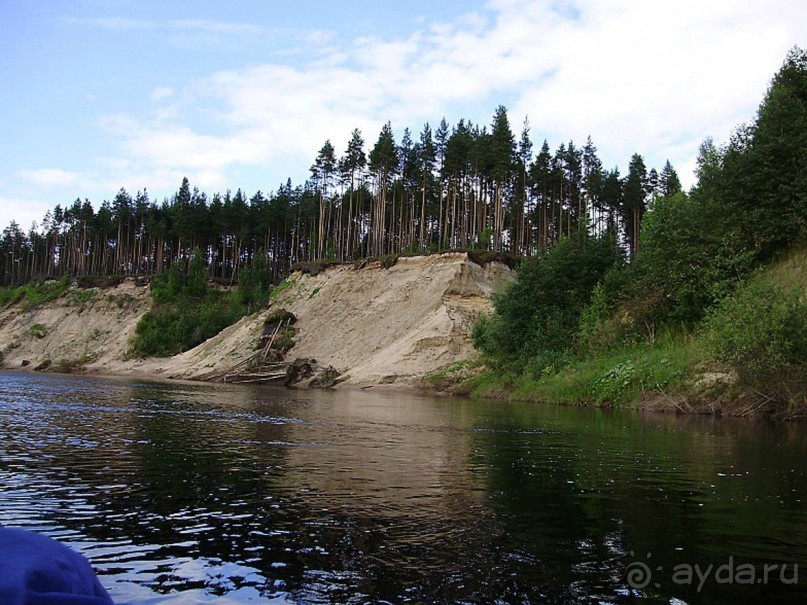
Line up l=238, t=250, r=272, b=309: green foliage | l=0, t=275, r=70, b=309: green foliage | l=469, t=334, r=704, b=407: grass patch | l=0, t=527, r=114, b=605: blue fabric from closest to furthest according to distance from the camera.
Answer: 1. l=0, t=527, r=114, b=605: blue fabric
2. l=469, t=334, r=704, b=407: grass patch
3. l=238, t=250, r=272, b=309: green foliage
4. l=0, t=275, r=70, b=309: green foliage

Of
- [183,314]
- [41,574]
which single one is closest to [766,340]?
[41,574]

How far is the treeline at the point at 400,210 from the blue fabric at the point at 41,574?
6124cm

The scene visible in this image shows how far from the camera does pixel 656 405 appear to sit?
1238 inches

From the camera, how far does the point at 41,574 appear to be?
2.42m

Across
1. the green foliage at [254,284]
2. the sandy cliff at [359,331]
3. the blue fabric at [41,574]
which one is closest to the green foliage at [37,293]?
the sandy cliff at [359,331]

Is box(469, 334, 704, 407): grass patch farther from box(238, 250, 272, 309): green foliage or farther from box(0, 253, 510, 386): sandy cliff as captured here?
box(238, 250, 272, 309): green foliage

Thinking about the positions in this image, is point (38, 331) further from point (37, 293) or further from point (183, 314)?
point (183, 314)

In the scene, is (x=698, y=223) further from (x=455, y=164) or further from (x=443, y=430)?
(x=455, y=164)

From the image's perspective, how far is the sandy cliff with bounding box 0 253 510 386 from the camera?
5378 cm

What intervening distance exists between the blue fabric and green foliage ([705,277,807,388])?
88.9 ft

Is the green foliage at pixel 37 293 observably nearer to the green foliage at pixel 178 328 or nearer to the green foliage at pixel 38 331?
the green foliage at pixel 38 331

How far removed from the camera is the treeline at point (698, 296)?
2667 cm

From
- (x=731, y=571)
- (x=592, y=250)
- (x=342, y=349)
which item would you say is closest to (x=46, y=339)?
(x=342, y=349)

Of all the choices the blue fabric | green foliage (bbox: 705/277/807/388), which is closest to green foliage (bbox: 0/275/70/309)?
green foliage (bbox: 705/277/807/388)
